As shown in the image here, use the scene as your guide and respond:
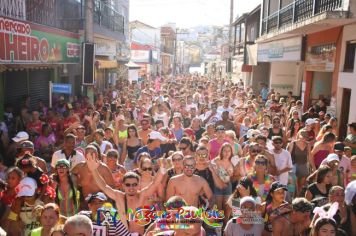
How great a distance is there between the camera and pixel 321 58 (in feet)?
46.1

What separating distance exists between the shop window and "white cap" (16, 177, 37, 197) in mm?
9032

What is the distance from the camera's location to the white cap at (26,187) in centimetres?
486

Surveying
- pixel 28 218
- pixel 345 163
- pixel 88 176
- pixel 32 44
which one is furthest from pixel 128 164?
pixel 32 44

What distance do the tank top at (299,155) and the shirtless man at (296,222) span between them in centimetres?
345

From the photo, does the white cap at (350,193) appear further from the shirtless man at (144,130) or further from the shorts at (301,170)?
the shirtless man at (144,130)

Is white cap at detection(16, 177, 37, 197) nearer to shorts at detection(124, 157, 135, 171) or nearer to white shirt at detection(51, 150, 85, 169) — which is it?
white shirt at detection(51, 150, 85, 169)

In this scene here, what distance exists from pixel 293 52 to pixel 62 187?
43.2 ft

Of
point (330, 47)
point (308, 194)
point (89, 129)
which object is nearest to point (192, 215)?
point (308, 194)

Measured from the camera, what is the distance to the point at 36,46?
34.8ft

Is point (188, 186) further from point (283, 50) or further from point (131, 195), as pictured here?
point (283, 50)

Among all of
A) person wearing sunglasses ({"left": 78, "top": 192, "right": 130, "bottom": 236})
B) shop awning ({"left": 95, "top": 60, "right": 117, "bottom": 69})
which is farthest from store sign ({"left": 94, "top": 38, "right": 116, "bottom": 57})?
person wearing sunglasses ({"left": 78, "top": 192, "right": 130, "bottom": 236})

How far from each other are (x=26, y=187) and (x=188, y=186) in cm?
189

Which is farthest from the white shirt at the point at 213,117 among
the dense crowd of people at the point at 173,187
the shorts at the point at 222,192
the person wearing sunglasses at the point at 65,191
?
the person wearing sunglasses at the point at 65,191

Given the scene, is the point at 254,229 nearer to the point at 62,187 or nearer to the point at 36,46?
the point at 62,187
